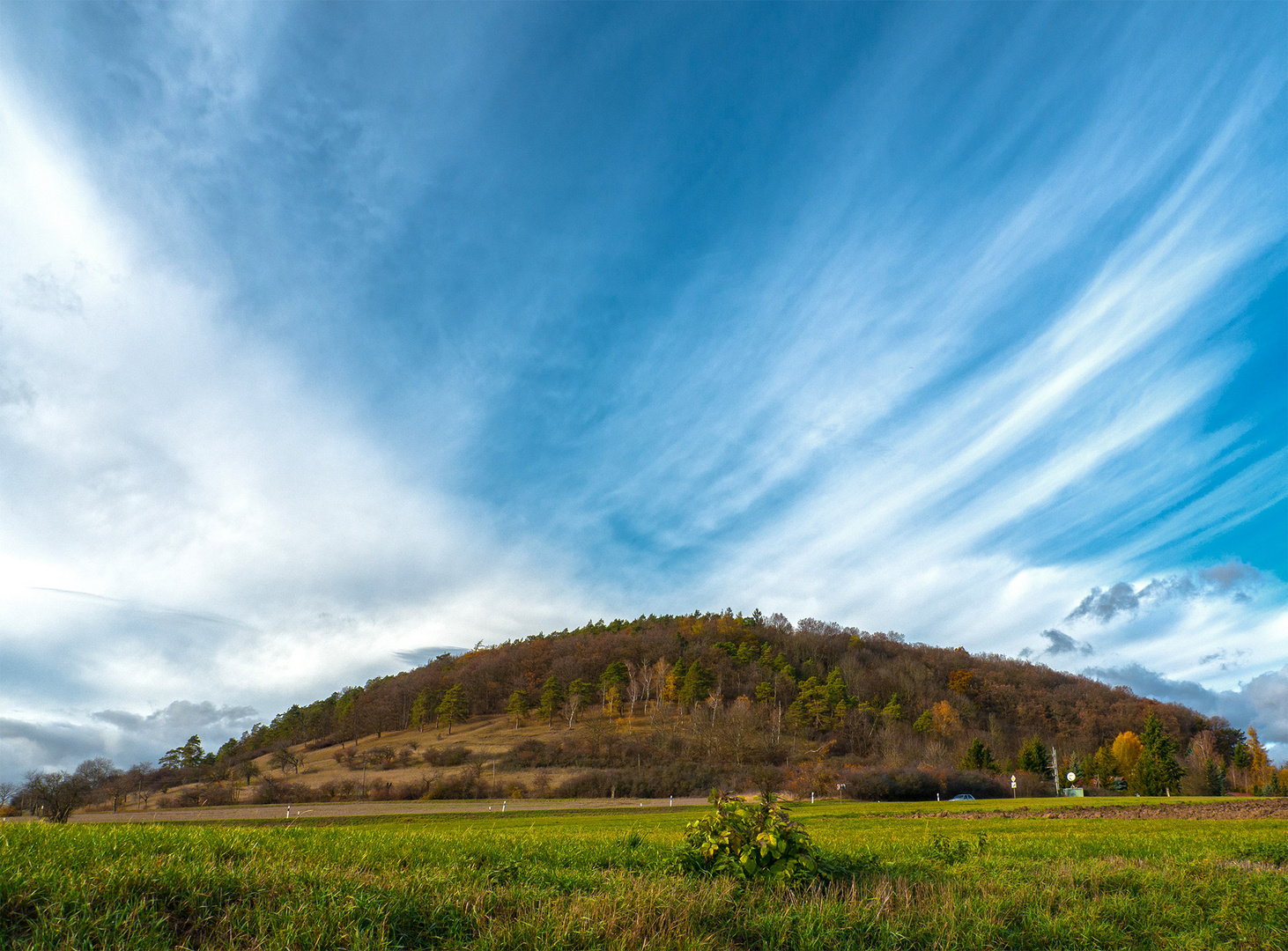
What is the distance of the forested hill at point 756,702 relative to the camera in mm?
95562

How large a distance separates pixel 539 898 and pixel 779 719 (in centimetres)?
10452

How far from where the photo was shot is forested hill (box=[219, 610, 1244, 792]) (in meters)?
95.6

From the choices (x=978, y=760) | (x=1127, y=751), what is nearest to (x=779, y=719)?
(x=978, y=760)

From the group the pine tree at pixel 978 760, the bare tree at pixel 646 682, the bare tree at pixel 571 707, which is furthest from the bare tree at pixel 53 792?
the bare tree at pixel 646 682

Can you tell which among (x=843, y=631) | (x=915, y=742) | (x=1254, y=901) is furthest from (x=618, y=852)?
(x=843, y=631)

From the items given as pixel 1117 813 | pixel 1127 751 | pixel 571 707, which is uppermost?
pixel 571 707

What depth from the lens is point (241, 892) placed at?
5.98 meters

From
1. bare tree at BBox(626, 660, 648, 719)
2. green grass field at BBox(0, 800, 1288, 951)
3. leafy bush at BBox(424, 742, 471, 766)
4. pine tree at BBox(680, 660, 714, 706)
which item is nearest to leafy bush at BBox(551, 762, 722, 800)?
leafy bush at BBox(424, 742, 471, 766)

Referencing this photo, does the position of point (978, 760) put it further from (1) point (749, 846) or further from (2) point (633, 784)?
(1) point (749, 846)

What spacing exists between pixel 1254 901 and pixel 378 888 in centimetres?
1058

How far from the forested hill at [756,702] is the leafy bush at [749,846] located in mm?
78374

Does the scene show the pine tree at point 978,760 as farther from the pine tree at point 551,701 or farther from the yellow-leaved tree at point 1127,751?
the pine tree at point 551,701

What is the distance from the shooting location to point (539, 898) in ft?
22.0

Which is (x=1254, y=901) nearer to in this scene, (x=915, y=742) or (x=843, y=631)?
(x=915, y=742)
